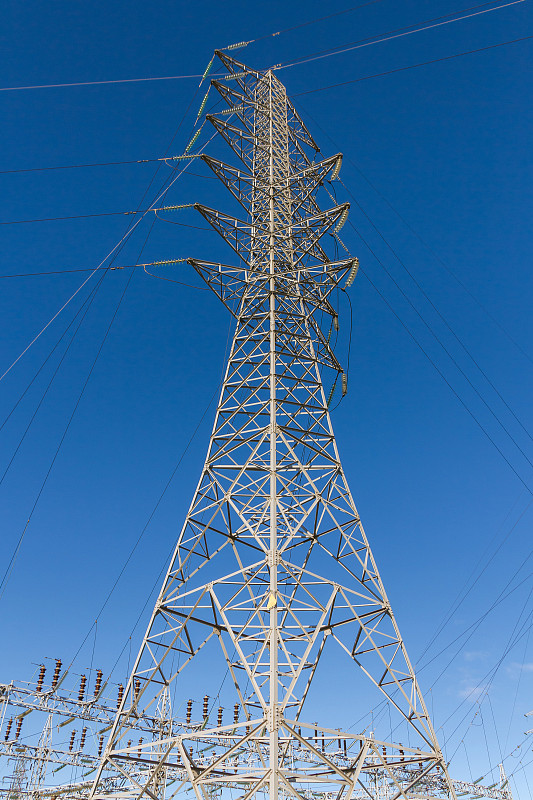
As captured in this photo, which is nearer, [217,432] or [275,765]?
[275,765]

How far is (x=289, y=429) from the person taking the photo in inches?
744

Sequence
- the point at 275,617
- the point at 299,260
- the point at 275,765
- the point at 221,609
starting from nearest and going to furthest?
the point at 275,765
the point at 275,617
the point at 221,609
the point at 299,260

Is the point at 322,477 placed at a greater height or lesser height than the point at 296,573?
greater

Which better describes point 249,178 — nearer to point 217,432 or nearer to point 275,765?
point 217,432

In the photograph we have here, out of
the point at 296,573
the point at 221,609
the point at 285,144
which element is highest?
the point at 285,144

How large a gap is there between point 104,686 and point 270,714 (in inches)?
1408

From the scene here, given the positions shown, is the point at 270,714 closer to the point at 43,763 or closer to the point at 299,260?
the point at 299,260

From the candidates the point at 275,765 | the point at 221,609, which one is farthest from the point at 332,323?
the point at 275,765

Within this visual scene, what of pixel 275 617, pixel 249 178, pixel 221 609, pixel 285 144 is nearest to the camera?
pixel 275 617

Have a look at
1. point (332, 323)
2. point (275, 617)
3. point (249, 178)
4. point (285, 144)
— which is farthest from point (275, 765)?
point (285, 144)

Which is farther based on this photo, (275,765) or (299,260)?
(299,260)

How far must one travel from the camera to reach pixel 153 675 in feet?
52.5

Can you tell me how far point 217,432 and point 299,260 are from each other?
7798mm

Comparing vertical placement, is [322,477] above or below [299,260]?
below
